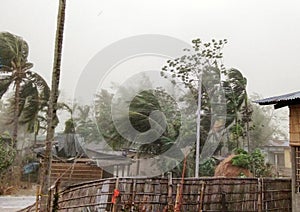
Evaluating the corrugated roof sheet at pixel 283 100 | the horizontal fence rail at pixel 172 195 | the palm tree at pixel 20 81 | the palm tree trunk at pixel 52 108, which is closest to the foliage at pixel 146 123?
the palm tree at pixel 20 81

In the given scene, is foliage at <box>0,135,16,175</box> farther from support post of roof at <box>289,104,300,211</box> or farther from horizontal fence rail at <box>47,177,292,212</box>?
support post of roof at <box>289,104,300,211</box>

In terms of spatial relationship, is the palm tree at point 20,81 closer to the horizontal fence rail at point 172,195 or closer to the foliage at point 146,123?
the foliage at point 146,123

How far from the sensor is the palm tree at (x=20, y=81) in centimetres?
1373

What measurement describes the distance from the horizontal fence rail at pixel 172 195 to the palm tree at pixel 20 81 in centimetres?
971

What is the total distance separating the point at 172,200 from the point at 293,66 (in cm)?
1182

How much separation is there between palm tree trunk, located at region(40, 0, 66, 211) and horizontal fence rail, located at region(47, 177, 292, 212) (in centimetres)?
41

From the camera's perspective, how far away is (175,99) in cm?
1422

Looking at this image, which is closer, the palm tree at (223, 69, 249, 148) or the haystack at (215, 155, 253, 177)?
the haystack at (215, 155, 253, 177)

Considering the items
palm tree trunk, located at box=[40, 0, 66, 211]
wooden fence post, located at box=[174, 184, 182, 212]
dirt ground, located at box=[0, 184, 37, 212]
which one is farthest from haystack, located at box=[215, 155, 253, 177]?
palm tree trunk, located at box=[40, 0, 66, 211]

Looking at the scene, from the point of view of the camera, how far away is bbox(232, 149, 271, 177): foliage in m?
11.4

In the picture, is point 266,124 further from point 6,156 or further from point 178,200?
point 178,200

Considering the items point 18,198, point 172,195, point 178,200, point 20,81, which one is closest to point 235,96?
point 20,81

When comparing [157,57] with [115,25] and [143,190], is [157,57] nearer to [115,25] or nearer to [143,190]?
[115,25]

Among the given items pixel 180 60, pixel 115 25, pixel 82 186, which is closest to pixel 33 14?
pixel 115 25
